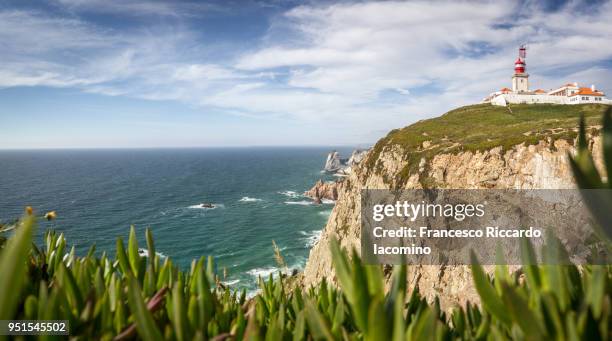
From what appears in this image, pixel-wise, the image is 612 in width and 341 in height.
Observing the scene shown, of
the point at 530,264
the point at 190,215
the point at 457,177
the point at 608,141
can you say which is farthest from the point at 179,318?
the point at 190,215

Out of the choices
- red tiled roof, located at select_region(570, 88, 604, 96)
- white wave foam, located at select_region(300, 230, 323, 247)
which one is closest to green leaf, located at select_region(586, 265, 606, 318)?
white wave foam, located at select_region(300, 230, 323, 247)

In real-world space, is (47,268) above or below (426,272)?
above

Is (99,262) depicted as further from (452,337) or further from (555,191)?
(555,191)

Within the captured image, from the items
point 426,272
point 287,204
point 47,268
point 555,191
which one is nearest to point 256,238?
point 287,204

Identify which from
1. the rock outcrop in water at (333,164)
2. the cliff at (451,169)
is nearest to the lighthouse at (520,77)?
the cliff at (451,169)

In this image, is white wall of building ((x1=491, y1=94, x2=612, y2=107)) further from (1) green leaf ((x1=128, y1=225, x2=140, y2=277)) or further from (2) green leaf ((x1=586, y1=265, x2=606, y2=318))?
(1) green leaf ((x1=128, y1=225, x2=140, y2=277))
